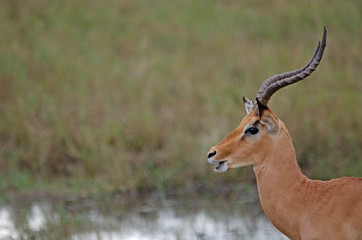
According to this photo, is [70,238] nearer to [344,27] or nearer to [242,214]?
[242,214]

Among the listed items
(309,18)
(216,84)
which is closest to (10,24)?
(216,84)

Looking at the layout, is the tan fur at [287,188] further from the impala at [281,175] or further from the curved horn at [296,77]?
the curved horn at [296,77]

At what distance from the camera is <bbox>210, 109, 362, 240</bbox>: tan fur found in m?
4.21

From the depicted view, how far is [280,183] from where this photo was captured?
4.48 meters

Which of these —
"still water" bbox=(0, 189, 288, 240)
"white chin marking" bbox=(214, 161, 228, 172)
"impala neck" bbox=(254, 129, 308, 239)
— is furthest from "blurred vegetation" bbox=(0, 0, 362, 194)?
"white chin marking" bbox=(214, 161, 228, 172)

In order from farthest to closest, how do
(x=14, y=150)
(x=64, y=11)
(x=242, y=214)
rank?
1. (x=64, y=11)
2. (x=14, y=150)
3. (x=242, y=214)

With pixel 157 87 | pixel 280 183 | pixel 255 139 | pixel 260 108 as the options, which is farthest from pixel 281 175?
pixel 157 87

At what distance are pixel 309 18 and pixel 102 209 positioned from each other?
20.9 ft

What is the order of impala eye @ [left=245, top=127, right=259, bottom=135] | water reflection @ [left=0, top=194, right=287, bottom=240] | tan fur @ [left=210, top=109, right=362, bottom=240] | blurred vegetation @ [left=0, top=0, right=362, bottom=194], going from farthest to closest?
blurred vegetation @ [left=0, top=0, right=362, bottom=194], water reflection @ [left=0, top=194, right=287, bottom=240], impala eye @ [left=245, top=127, right=259, bottom=135], tan fur @ [left=210, top=109, right=362, bottom=240]

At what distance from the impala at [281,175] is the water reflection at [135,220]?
1.62 m

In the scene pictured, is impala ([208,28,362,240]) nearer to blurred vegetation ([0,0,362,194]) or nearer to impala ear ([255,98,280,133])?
impala ear ([255,98,280,133])

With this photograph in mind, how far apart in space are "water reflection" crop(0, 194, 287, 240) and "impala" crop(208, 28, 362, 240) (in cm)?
162

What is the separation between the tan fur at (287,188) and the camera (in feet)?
13.8

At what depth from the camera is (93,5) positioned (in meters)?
13.5
